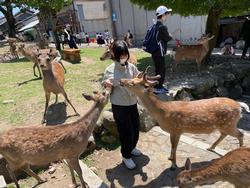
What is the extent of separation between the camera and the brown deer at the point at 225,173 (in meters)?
3.74

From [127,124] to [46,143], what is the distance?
49.9 inches

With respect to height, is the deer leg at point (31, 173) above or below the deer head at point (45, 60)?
below

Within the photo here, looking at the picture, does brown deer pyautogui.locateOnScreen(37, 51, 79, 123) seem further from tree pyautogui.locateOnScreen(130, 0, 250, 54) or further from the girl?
tree pyautogui.locateOnScreen(130, 0, 250, 54)

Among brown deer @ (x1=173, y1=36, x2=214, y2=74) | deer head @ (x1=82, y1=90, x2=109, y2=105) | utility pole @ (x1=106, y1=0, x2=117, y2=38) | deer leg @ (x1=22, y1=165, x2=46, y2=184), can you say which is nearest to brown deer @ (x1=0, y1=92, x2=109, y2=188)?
deer head @ (x1=82, y1=90, x2=109, y2=105)

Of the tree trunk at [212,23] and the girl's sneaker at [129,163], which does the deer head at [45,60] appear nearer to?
the girl's sneaker at [129,163]

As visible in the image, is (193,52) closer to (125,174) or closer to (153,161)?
(153,161)

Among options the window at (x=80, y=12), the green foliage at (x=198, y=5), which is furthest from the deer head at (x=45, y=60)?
the window at (x=80, y=12)

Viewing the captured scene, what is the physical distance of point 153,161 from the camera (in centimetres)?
555

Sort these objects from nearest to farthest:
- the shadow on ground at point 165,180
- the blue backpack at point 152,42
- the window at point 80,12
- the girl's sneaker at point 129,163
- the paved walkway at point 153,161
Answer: the shadow on ground at point 165,180
the paved walkway at point 153,161
the girl's sneaker at point 129,163
the blue backpack at point 152,42
the window at point 80,12

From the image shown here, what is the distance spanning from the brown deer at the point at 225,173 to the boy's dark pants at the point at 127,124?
4.57 feet

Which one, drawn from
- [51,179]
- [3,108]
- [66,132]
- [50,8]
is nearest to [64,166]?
[51,179]

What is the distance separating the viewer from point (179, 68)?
Result: 37.8 feet

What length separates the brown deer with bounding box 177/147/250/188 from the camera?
374 centimetres

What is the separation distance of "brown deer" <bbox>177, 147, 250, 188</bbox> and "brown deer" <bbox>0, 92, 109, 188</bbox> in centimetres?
149
